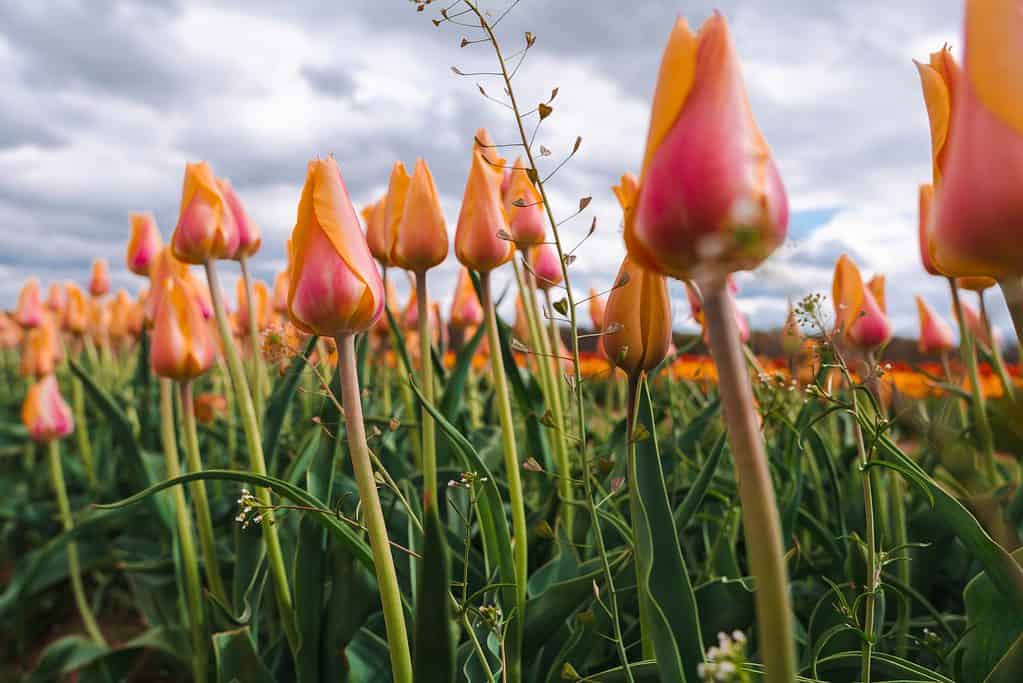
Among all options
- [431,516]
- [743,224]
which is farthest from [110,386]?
[743,224]

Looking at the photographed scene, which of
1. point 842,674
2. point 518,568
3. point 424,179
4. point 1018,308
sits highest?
point 424,179

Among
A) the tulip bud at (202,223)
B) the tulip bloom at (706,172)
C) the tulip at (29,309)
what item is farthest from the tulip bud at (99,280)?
the tulip bloom at (706,172)

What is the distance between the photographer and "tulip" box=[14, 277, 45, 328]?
4.46 metres

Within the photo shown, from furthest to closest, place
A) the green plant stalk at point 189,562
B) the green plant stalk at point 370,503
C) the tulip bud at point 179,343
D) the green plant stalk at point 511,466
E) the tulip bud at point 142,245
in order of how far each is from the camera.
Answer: the tulip bud at point 142,245 < the green plant stalk at point 189,562 < the tulip bud at point 179,343 < the green plant stalk at point 511,466 < the green plant stalk at point 370,503

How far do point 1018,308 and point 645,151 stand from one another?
340 millimetres

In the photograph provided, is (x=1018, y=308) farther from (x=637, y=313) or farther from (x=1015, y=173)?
(x=637, y=313)

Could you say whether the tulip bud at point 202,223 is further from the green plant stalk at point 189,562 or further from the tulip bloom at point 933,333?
the tulip bloom at point 933,333

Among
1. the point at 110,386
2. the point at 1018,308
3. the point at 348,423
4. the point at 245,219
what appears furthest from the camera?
the point at 110,386

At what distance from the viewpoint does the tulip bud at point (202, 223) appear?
1.51 m

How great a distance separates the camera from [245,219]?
176cm

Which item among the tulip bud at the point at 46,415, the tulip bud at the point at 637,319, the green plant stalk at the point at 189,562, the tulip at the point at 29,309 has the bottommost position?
the green plant stalk at the point at 189,562

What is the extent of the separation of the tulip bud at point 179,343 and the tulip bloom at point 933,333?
7.20 feet

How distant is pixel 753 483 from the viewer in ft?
1.60

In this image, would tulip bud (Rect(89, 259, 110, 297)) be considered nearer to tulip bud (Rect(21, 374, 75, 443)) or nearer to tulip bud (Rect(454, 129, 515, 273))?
tulip bud (Rect(21, 374, 75, 443))
